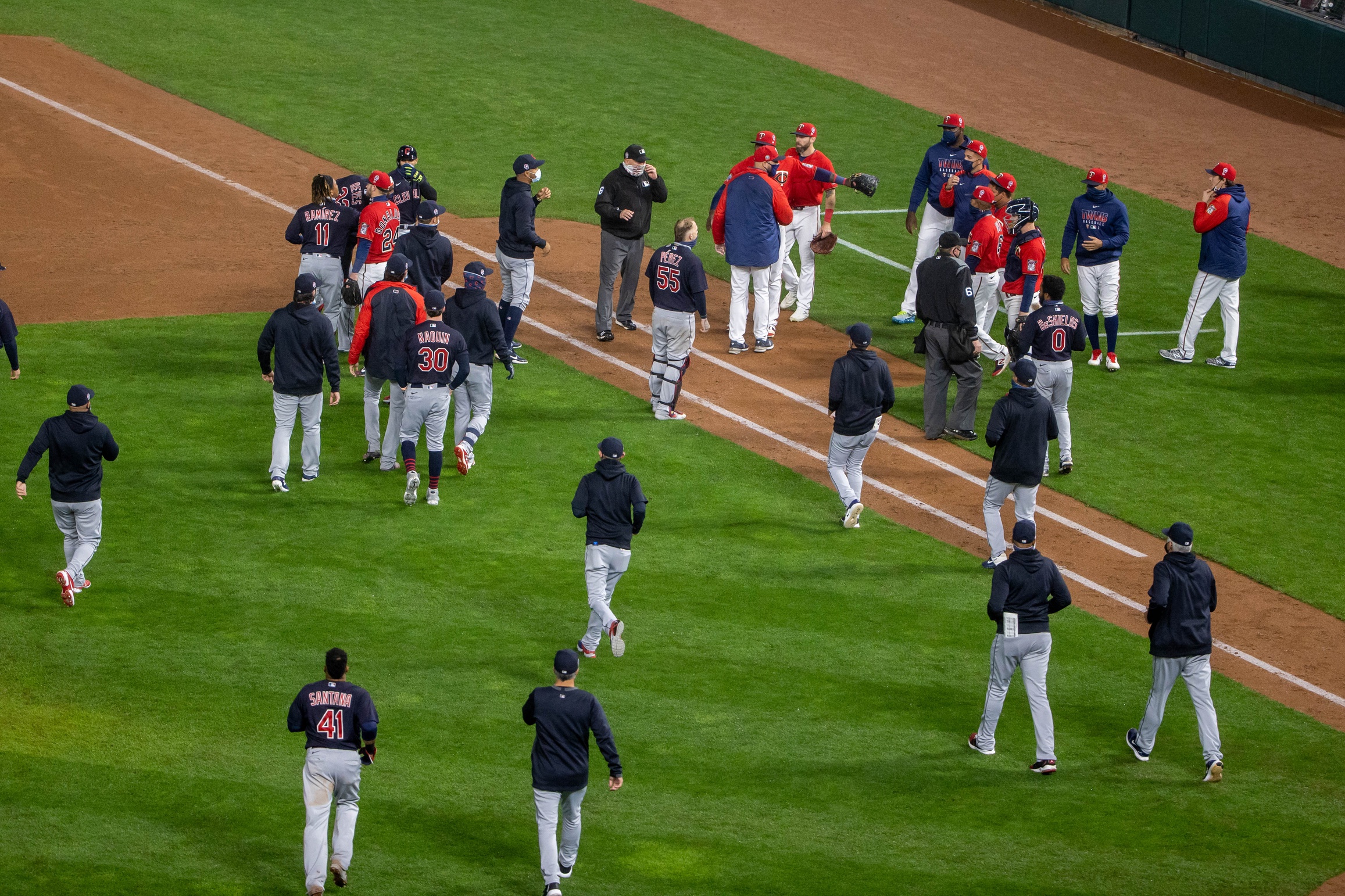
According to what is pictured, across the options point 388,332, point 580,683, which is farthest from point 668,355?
point 580,683

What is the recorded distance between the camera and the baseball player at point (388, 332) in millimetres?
14781

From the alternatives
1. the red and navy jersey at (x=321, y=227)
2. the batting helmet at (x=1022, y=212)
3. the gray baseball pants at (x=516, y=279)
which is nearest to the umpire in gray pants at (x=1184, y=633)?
the batting helmet at (x=1022, y=212)

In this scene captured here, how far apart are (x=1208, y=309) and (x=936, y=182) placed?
373cm

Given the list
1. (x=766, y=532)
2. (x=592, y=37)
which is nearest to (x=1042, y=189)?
(x=592, y=37)

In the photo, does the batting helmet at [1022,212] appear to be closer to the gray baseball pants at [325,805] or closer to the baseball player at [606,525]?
the baseball player at [606,525]

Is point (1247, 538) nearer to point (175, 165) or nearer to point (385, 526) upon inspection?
point (385, 526)

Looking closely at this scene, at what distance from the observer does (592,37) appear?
30.3 m

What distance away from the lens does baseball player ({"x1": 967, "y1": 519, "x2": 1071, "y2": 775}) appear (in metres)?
11.1

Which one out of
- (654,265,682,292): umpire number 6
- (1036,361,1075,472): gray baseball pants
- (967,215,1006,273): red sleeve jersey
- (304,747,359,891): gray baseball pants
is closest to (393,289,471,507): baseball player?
(654,265,682,292): umpire number 6

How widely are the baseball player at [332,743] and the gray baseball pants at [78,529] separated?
3836 millimetres

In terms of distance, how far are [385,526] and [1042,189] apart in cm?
1455

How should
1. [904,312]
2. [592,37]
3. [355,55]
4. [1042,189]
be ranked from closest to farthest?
[904,312] < [1042,189] < [355,55] < [592,37]

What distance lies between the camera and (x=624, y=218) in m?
17.7

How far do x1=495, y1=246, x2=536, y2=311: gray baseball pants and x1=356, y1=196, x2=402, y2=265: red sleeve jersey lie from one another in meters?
1.36
